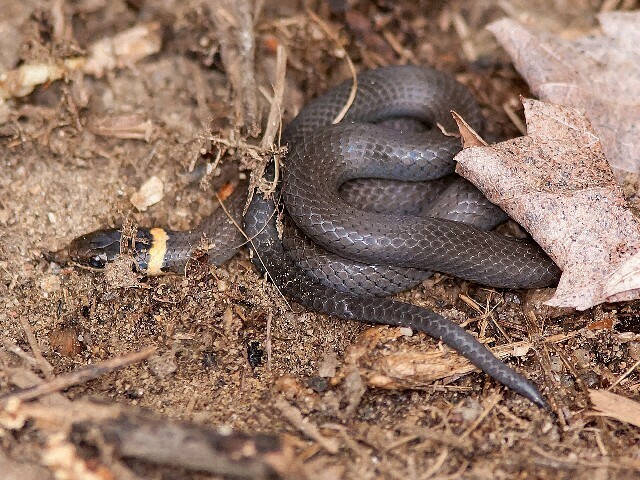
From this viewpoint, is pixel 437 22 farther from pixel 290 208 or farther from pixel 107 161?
pixel 107 161

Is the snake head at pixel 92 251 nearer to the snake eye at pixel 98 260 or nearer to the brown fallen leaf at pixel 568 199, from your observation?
the snake eye at pixel 98 260

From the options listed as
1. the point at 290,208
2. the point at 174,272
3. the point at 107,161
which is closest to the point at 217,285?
the point at 174,272

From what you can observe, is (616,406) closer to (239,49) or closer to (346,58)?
(346,58)

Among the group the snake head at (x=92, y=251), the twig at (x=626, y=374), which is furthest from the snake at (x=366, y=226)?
the twig at (x=626, y=374)

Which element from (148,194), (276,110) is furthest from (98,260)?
(276,110)

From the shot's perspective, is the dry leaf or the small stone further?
the dry leaf

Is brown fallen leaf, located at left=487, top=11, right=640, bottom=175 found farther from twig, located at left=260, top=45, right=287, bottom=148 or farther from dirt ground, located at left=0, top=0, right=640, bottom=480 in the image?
twig, located at left=260, top=45, right=287, bottom=148

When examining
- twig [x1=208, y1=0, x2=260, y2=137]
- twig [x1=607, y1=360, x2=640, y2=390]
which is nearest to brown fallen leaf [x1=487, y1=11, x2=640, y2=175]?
twig [x1=607, y1=360, x2=640, y2=390]
